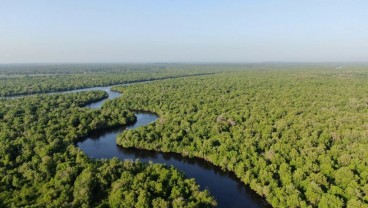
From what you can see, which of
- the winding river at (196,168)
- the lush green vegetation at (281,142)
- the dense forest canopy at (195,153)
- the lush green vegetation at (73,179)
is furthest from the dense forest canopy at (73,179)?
the lush green vegetation at (281,142)

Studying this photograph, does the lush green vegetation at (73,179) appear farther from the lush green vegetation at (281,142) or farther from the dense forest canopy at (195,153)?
the lush green vegetation at (281,142)

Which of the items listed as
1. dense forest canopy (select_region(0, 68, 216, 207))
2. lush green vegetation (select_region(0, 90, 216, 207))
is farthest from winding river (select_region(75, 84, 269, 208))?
lush green vegetation (select_region(0, 90, 216, 207))

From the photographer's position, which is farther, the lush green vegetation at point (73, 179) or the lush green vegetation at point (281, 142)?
the lush green vegetation at point (281, 142)

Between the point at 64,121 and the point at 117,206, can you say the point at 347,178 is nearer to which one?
the point at 117,206

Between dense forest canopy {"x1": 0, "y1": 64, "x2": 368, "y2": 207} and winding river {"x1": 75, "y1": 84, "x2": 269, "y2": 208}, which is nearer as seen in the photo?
dense forest canopy {"x1": 0, "y1": 64, "x2": 368, "y2": 207}

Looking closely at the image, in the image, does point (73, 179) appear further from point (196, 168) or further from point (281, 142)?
point (281, 142)

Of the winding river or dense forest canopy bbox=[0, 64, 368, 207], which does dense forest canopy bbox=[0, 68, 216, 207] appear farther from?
the winding river

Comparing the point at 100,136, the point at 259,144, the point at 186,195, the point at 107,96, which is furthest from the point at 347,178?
the point at 107,96
